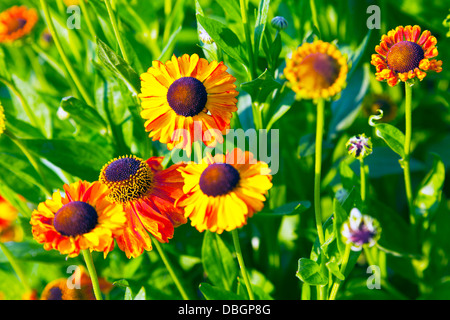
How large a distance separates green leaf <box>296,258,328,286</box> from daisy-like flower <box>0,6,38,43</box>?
0.94 meters

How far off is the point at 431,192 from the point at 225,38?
531 mm

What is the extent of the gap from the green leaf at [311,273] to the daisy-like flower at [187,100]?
247 millimetres

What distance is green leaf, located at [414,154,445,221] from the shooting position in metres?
0.94

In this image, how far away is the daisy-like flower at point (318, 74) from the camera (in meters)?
0.58

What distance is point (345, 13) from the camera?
130 centimetres

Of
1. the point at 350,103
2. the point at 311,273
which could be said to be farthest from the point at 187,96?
the point at 350,103

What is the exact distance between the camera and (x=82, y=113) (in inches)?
36.5

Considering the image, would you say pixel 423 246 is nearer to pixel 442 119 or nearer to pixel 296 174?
pixel 296 174

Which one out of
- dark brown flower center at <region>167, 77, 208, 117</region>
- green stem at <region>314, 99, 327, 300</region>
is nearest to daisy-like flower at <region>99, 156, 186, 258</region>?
dark brown flower center at <region>167, 77, 208, 117</region>

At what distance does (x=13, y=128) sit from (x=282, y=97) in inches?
23.3

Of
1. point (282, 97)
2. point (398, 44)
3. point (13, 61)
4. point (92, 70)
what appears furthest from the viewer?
point (13, 61)

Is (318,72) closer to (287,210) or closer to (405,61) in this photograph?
(405,61)

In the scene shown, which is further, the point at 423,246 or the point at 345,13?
the point at 345,13
